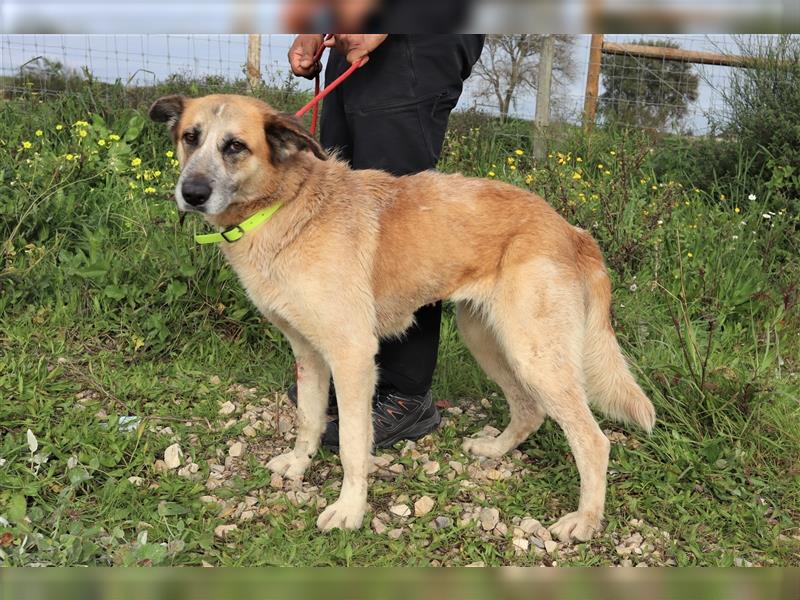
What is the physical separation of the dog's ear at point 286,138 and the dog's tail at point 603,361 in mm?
1205

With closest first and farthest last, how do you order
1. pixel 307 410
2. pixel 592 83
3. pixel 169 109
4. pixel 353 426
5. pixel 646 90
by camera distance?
pixel 353 426
pixel 169 109
pixel 307 410
pixel 592 83
pixel 646 90

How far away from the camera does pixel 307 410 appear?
3131mm

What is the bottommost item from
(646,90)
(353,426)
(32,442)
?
(32,442)

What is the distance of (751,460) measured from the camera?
3080mm

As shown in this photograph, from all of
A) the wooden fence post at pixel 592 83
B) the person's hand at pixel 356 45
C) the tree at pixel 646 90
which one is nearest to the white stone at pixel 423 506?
the person's hand at pixel 356 45

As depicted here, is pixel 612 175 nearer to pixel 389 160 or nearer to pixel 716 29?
pixel 389 160

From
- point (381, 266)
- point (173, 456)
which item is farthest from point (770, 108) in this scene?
point (173, 456)

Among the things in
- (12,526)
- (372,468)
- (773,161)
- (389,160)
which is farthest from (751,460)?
(773,161)

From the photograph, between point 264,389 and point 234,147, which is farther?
point 264,389

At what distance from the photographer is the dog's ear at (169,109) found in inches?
110

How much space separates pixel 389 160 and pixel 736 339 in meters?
2.47

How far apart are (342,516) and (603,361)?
4.08 feet

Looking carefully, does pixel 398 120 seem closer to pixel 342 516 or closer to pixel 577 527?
pixel 342 516

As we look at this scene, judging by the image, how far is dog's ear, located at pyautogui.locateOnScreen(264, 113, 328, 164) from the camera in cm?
264
